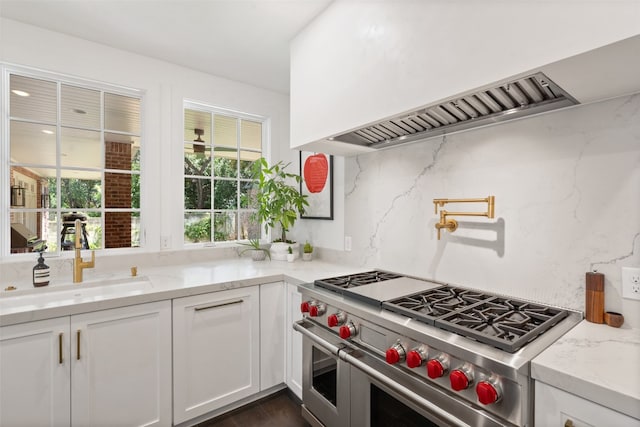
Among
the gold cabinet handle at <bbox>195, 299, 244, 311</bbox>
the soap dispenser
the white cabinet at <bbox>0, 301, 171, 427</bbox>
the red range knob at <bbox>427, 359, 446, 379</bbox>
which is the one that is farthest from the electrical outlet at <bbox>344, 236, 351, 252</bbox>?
the soap dispenser

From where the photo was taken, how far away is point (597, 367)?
86 centimetres

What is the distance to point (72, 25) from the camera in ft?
6.48

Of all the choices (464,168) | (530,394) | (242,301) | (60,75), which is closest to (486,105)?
(464,168)

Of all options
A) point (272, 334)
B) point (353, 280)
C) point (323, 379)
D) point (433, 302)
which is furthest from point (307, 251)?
point (433, 302)

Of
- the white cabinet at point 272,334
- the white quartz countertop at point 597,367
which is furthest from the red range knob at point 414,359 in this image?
the white cabinet at point 272,334

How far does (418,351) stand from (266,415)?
53.6 inches

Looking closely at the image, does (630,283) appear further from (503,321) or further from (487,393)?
(487,393)

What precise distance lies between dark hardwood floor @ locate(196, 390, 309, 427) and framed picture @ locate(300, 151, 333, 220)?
138 cm

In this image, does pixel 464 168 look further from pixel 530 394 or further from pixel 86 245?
pixel 86 245

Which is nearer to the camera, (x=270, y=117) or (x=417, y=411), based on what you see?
(x=417, y=411)

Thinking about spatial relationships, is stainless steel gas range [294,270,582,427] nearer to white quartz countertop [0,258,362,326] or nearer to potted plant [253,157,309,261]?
white quartz countertop [0,258,362,326]

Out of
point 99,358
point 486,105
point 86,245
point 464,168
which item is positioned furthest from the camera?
point 86,245

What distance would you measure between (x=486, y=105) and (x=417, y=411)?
128 cm

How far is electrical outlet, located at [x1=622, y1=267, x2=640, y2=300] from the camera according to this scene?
1.14m
